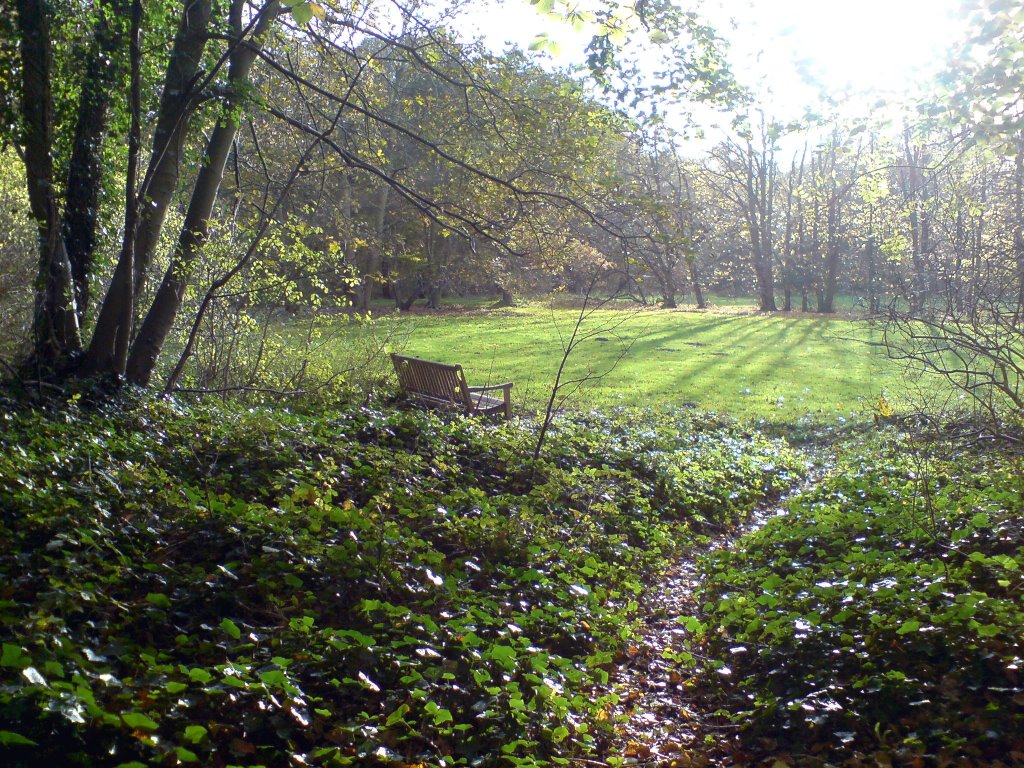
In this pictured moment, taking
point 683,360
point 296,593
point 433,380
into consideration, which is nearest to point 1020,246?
point 433,380

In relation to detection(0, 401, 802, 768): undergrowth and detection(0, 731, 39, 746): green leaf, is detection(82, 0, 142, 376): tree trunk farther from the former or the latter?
detection(0, 731, 39, 746): green leaf

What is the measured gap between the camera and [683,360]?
23.1 meters

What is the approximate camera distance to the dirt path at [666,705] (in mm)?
4105

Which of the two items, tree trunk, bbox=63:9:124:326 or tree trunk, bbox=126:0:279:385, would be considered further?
tree trunk, bbox=126:0:279:385

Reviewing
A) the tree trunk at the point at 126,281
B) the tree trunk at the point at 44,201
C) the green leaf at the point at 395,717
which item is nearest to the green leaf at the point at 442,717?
the green leaf at the point at 395,717

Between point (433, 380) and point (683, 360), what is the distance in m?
13.4

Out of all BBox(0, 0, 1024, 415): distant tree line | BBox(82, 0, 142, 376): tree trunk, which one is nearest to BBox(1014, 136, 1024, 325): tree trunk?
BBox(0, 0, 1024, 415): distant tree line

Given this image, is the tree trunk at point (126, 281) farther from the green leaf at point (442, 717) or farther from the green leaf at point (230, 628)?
the green leaf at point (442, 717)

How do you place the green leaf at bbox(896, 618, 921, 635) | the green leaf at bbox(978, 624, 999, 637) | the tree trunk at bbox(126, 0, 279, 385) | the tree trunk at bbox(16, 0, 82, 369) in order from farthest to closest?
the tree trunk at bbox(126, 0, 279, 385) → the tree trunk at bbox(16, 0, 82, 369) → the green leaf at bbox(896, 618, 921, 635) → the green leaf at bbox(978, 624, 999, 637)

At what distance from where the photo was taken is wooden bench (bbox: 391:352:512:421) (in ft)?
35.0

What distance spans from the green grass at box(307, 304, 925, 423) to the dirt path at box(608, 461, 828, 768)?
3.89m

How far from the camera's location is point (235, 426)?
7.26 meters

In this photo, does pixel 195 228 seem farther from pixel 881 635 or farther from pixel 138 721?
pixel 881 635

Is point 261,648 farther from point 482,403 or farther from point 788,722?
point 482,403
